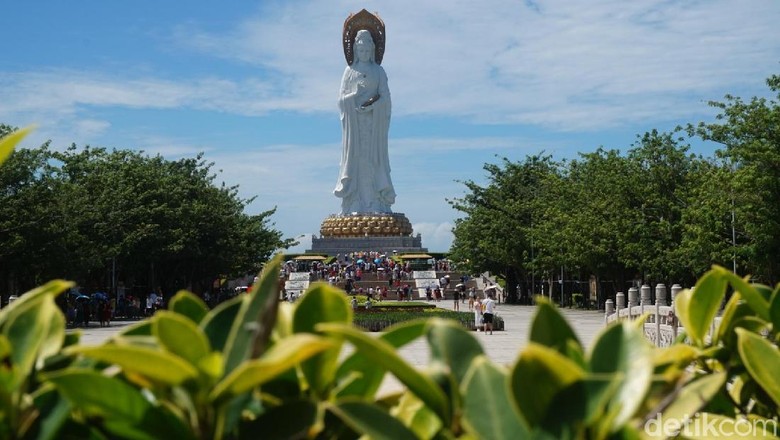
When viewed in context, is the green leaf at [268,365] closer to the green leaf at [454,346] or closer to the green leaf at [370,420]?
the green leaf at [370,420]

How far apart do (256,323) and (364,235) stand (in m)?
54.9

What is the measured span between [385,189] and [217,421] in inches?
2173

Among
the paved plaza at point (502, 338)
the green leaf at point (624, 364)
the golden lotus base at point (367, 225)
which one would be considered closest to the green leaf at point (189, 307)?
the green leaf at point (624, 364)

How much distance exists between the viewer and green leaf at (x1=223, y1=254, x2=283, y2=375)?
165cm

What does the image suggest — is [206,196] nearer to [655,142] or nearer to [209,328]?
[655,142]

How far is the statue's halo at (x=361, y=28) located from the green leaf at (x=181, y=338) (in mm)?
53727

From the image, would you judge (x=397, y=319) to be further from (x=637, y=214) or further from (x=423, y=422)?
(x=423, y=422)

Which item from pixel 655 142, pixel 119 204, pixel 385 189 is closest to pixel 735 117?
pixel 655 142

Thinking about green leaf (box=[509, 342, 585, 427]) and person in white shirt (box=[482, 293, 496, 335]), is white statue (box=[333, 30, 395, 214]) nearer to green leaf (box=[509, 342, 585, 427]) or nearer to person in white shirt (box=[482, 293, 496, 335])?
person in white shirt (box=[482, 293, 496, 335])

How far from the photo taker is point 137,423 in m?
1.65

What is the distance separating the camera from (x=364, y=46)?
176 ft

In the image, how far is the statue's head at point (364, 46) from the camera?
5350 centimetres

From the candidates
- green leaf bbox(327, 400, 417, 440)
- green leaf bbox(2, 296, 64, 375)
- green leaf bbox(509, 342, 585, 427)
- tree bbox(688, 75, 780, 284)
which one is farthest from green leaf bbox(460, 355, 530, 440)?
tree bbox(688, 75, 780, 284)

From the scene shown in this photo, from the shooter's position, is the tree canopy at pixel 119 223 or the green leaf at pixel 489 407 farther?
the tree canopy at pixel 119 223
